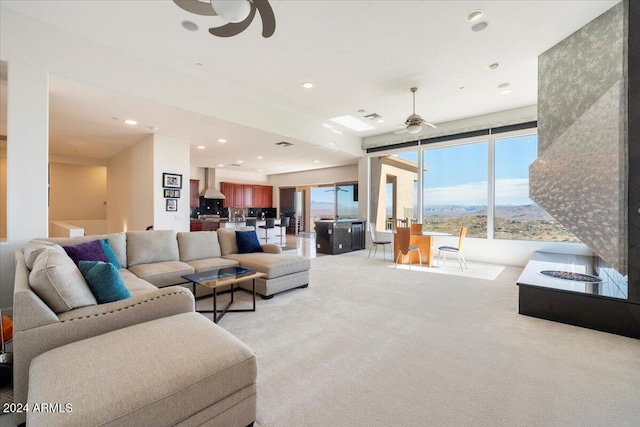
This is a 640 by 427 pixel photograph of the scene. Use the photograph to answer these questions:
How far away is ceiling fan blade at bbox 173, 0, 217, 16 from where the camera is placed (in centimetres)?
209

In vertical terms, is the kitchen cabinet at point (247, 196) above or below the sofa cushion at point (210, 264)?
above

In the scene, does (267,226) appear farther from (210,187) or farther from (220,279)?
(220,279)

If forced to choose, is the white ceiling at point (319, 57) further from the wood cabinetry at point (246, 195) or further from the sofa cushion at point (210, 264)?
the wood cabinetry at point (246, 195)

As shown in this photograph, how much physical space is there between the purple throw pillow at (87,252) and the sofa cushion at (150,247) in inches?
22.3

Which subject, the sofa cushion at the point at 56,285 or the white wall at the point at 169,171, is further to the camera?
the white wall at the point at 169,171

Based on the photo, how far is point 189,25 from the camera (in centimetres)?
309

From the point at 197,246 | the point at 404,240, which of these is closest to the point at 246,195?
the point at 197,246

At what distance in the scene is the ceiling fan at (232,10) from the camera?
6.41 feet

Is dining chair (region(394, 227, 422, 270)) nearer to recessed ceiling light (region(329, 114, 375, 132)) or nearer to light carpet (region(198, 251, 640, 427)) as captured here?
light carpet (region(198, 251, 640, 427))

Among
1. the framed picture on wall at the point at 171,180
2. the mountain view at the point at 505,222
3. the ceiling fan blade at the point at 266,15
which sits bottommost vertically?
the mountain view at the point at 505,222

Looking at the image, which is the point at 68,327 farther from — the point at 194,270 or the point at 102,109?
the point at 102,109

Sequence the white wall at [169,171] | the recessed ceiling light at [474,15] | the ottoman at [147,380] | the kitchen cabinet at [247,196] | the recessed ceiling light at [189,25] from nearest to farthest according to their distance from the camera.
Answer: the ottoman at [147,380]
the recessed ceiling light at [474,15]
the recessed ceiling light at [189,25]
the white wall at [169,171]
the kitchen cabinet at [247,196]

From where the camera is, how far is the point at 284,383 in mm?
1855

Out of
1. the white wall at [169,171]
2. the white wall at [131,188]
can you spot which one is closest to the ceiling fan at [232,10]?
the white wall at [169,171]
